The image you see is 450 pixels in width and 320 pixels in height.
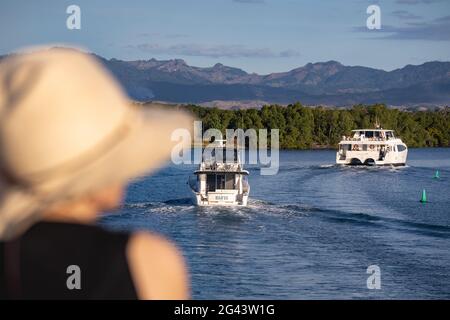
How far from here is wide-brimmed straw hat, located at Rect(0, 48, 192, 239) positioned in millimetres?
1347

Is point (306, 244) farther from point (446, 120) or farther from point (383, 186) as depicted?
point (446, 120)

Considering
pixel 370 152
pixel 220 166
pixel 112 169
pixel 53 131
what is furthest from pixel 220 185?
pixel 370 152

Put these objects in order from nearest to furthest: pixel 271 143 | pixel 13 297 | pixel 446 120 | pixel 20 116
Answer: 1. pixel 20 116
2. pixel 13 297
3. pixel 271 143
4. pixel 446 120

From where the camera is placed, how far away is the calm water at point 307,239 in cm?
1909

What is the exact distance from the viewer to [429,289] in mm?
18828

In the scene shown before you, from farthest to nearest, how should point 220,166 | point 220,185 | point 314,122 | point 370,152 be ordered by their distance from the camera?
1. point 314,122
2. point 370,152
3. point 220,185
4. point 220,166

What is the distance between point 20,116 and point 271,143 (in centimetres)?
11142

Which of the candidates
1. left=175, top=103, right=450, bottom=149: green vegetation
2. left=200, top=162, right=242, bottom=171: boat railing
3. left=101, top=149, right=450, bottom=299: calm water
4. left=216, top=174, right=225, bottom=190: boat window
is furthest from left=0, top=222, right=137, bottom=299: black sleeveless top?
left=175, top=103, right=450, bottom=149: green vegetation

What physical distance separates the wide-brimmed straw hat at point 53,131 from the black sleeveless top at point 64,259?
0.12 feet

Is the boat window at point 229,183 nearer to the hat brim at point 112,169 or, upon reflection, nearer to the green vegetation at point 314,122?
the hat brim at point 112,169

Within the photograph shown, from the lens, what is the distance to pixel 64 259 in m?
1.42

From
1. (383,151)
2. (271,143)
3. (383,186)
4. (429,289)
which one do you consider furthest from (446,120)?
(429,289)

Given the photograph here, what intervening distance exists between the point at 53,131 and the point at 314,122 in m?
121

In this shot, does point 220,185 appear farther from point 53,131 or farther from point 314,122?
point 314,122
